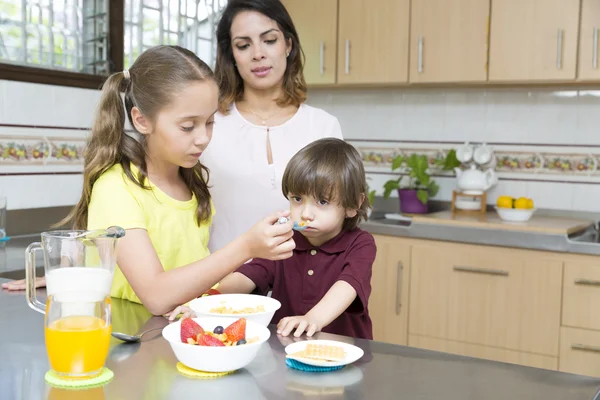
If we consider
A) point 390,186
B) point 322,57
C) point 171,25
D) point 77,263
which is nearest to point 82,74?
point 171,25

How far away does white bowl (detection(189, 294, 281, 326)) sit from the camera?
111 cm

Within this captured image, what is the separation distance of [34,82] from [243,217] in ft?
4.39

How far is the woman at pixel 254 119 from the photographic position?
6.07 ft

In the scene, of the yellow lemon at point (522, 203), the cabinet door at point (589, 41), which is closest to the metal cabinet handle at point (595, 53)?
the cabinet door at point (589, 41)

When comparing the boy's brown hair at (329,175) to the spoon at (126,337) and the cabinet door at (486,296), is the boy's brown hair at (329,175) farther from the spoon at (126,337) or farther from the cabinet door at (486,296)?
the cabinet door at (486,296)

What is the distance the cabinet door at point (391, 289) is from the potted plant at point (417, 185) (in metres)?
0.37

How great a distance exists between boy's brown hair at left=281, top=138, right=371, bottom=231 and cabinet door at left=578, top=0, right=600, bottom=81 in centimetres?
177

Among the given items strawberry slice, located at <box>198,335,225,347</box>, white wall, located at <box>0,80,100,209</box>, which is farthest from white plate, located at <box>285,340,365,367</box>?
white wall, located at <box>0,80,100,209</box>

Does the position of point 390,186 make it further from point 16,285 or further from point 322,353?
point 322,353

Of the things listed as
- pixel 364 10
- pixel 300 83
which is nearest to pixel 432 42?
pixel 364 10

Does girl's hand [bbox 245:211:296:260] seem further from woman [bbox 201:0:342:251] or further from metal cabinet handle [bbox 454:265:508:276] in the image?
metal cabinet handle [bbox 454:265:508:276]

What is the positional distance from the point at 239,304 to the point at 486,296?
1.89 m

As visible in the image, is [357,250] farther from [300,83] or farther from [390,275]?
[390,275]

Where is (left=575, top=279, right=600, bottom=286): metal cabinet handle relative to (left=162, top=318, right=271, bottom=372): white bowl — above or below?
below
